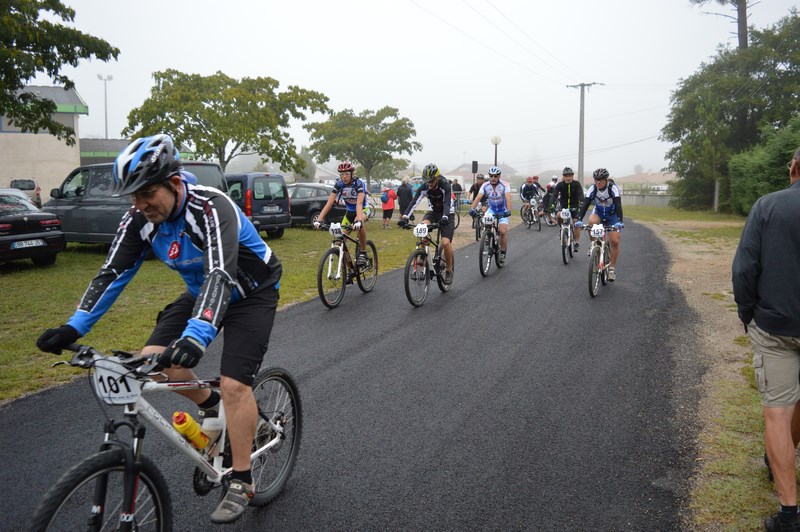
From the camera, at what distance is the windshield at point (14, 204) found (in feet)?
37.6

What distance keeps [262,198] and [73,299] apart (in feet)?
28.0

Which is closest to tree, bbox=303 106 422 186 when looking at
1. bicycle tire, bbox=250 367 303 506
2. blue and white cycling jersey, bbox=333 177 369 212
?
blue and white cycling jersey, bbox=333 177 369 212

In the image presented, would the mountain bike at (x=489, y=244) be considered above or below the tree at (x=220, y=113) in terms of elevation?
below

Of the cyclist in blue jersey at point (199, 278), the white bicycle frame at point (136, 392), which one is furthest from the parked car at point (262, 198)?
the white bicycle frame at point (136, 392)

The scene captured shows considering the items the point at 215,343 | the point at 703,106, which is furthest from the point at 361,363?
the point at 703,106

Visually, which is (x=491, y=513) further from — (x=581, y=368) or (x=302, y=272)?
(x=302, y=272)

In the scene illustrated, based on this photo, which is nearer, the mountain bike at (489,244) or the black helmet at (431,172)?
the black helmet at (431,172)

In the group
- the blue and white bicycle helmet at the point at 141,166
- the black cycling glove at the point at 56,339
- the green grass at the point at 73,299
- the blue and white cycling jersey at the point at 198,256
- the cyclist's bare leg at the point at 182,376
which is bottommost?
the green grass at the point at 73,299

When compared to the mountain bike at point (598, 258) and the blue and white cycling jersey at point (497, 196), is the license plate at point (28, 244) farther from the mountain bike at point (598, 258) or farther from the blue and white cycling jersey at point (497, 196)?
the mountain bike at point (598, 258)

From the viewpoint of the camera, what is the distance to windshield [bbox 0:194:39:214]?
11.5 metres

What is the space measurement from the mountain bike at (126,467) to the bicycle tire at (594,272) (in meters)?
7.48

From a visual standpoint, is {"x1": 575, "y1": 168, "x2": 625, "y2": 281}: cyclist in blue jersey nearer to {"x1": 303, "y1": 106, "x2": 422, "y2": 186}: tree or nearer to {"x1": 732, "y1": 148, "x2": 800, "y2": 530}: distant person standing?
{"x1": 732, "y1": 148, "x2": 800, "y2": 530}: distant person standing

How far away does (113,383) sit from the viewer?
2465 millimetres

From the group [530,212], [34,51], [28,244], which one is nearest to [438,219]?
[28,244]
